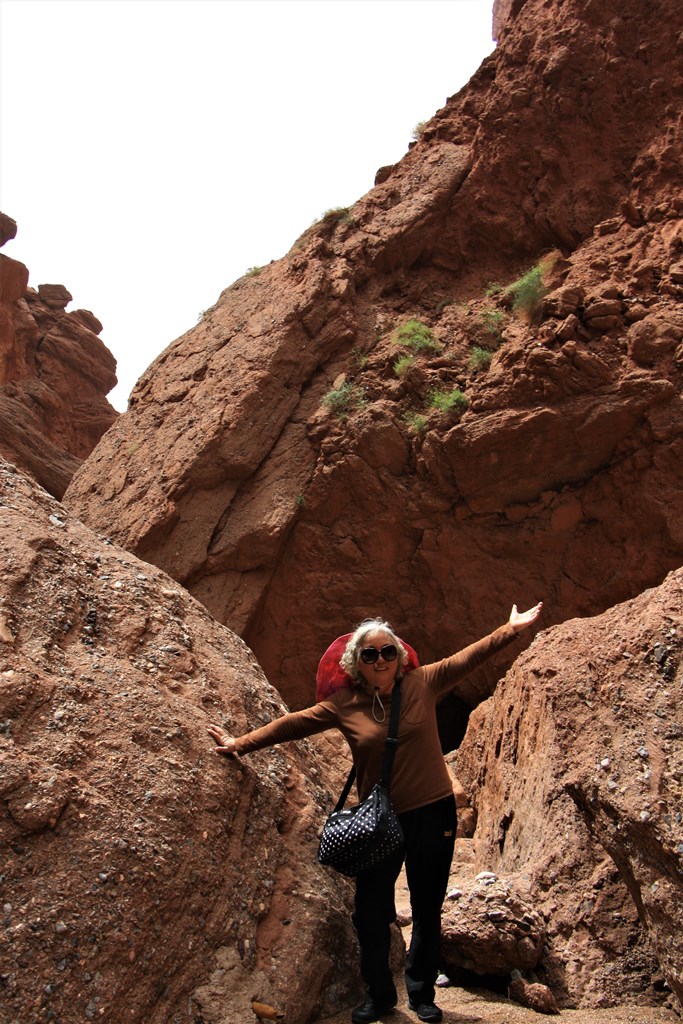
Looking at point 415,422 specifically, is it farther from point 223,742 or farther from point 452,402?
point 223,742

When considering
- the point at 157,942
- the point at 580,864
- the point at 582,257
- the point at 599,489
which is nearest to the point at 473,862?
the point at 580,864

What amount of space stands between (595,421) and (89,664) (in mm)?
6888

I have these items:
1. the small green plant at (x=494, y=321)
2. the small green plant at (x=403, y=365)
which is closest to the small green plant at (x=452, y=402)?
the small green plant at (x=403, y=365)

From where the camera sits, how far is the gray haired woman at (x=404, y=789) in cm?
386

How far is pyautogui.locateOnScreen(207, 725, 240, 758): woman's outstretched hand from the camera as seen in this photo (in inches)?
167

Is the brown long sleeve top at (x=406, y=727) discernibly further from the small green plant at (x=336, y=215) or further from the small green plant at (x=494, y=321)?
the small green plant at (x=336, y=215)

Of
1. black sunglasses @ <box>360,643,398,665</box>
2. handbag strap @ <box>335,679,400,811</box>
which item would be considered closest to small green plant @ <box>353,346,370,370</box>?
black sunglasses @ <box>360,643,398,665</box>

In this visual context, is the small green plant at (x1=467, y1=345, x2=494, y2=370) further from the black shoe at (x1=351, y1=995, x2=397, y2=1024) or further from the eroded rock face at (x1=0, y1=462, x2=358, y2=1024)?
the black shoe at (x1=351, y1=995, x2=397, y2=1024)

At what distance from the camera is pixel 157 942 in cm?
356

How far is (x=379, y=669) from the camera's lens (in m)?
3.95

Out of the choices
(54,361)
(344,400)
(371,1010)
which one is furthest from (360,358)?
(54,361)

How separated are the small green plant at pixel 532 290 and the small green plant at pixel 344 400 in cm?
222

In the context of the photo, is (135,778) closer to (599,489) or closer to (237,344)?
(599,489)

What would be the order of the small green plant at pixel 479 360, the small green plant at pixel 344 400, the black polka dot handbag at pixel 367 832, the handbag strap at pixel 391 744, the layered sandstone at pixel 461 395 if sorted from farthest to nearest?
the small green plant at pixel 344 400, the small green plant at pixel 479 360, the layered sandstone at pixel 461 395, the handbag strap at pixel 391 744, the black polka dot handbag at pixel 367 832
